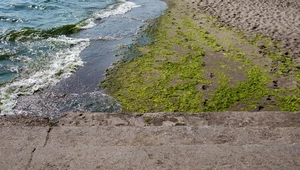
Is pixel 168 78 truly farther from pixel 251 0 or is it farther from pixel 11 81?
pixel 251 0

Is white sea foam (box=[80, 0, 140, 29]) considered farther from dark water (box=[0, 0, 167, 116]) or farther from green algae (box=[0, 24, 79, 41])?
green algae (box=[0, 24, 79, 41])

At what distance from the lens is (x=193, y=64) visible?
6746mm

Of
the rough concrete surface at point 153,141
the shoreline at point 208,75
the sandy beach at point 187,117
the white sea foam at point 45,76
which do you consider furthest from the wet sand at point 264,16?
the white sea foam at point 45,76

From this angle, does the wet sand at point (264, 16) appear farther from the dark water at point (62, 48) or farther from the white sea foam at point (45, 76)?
the white sea foam at point (45, 76)

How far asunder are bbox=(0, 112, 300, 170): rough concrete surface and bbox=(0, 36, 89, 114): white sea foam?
3.06ft

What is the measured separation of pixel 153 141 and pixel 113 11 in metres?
9.09

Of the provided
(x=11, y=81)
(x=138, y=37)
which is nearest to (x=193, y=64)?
(x=138, y=37)

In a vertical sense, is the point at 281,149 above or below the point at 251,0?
below

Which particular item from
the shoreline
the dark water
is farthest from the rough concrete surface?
the dark water

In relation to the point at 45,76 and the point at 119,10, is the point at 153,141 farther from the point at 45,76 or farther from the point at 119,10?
the point at 119,10

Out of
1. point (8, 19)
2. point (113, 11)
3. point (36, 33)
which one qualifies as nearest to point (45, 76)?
point (36, 33)

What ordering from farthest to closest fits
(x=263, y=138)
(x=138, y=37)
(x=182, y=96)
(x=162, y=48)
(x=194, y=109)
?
1. (x=138, y=37)
2. (x=162, y=48)
3. (x=182, y=96)
4. (x=194, y=109)
5. (x=263, y=138)

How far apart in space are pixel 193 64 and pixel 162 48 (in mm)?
1326

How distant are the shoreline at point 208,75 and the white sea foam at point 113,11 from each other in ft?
9.74
